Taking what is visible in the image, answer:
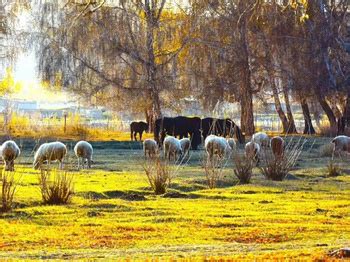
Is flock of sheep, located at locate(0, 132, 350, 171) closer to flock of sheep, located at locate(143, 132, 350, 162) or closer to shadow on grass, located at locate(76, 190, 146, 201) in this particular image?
flock of sheep, located at locate(143, 132, 350, 162)

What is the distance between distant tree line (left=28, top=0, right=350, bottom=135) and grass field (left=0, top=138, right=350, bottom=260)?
22.4 meters

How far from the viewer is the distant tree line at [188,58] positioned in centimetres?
4766

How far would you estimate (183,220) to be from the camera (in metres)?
15.8

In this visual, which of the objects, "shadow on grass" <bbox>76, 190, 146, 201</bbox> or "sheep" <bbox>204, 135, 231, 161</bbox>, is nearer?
"shadow on grass" <bbox>76, 190, 146, 201</bbox>

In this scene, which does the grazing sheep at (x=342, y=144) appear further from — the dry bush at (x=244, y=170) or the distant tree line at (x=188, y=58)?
the dry bush at (x=244, y=170)

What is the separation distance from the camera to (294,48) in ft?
159

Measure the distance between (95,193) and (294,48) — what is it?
29.6m

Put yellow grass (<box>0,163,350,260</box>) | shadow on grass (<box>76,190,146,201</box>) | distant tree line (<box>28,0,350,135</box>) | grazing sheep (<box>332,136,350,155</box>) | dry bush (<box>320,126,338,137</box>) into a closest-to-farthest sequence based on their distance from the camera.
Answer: yellow grass (<box>0,163,350,260</box>), shadow on grass (<box>76,190,146,201</box>), grazing sheep (<box>332,136,350,155</box>), distant tree line (<box>28,0,350,135</box>), dry bush (<box>320,126,338,137</box>)

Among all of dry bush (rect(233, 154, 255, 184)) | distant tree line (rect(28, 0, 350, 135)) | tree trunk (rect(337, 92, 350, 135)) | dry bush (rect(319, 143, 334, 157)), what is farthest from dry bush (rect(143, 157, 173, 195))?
tree trunk (rect(337, 92, 350, 135))

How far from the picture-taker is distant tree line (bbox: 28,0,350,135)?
47656 mm

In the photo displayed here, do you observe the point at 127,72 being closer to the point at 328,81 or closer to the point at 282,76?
the point at 282,76

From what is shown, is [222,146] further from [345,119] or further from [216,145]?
[345,119]

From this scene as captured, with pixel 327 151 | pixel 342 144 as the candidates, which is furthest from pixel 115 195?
pixel 342 144

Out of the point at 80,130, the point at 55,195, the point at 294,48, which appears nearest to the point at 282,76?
the point at 294,48
